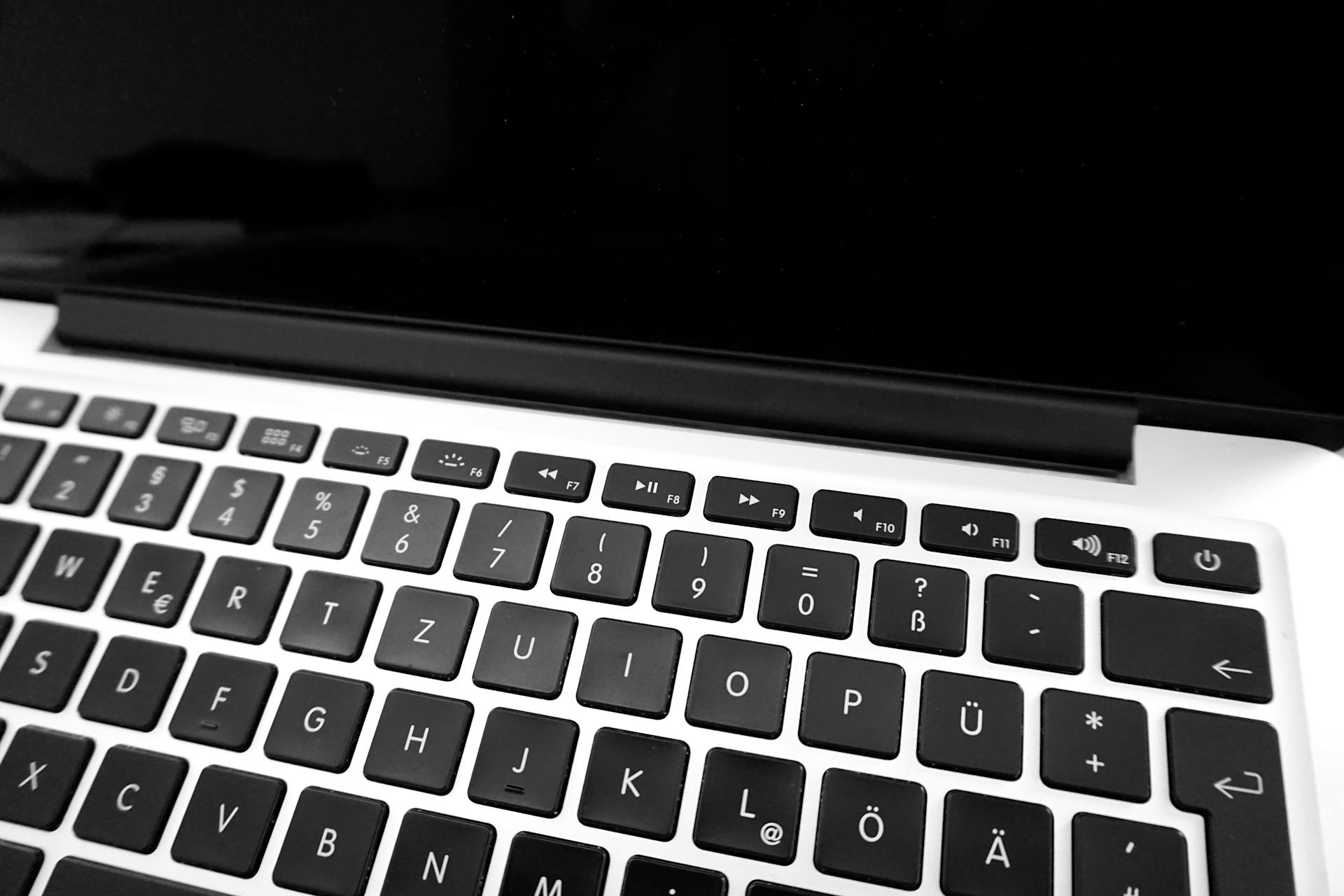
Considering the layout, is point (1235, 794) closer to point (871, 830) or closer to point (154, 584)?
point (871, 830)

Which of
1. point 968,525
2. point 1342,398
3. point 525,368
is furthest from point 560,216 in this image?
point 1342,398

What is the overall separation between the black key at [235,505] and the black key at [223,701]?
0.05 metres

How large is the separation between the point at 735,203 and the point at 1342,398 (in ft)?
0.74

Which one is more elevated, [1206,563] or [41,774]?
[1206,563]

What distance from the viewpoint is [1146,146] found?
0.81 ft

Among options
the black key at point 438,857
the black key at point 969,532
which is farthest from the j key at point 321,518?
the black key at point 969,532

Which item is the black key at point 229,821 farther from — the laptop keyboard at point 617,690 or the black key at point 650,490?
the black key at point 650,490

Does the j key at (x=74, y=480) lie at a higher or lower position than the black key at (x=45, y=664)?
higher

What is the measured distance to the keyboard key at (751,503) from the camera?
0.29m

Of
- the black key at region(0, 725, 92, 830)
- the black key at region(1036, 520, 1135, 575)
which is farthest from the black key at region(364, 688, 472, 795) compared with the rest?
the black key at region(1036, 520, 1135, 575)

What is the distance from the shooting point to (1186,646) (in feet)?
0.83

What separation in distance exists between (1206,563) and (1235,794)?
73 millimetres

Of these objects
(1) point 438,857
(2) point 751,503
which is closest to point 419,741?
(1) point 438,857

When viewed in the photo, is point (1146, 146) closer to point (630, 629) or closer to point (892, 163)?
point (892, 163)
